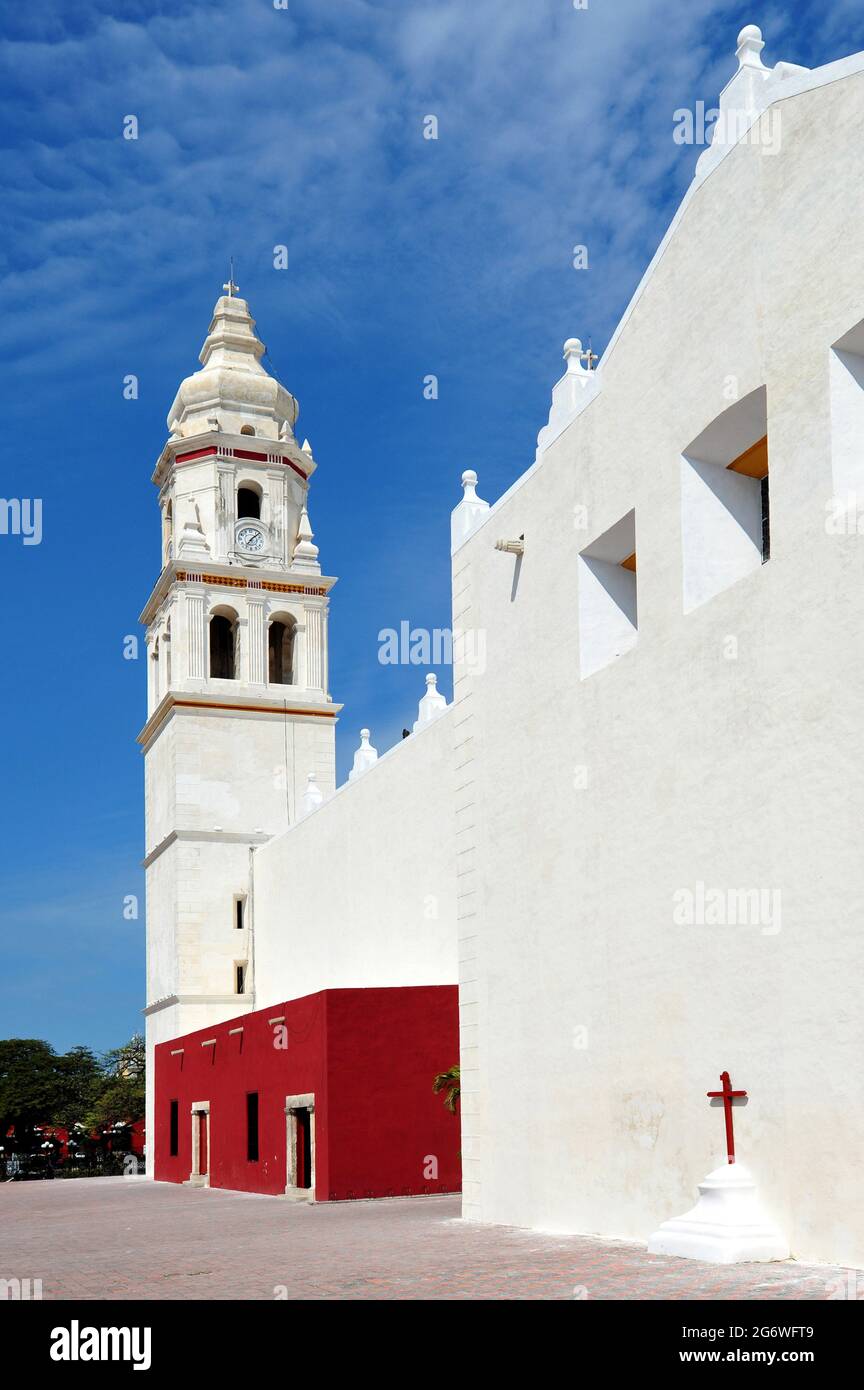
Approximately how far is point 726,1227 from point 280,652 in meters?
27.4

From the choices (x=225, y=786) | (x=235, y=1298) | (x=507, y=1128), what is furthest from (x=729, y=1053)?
(x=225, y=786)

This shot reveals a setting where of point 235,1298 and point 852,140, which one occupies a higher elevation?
point 852,140

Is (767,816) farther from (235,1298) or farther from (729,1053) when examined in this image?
(235,1298)

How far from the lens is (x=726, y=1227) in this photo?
919 cm

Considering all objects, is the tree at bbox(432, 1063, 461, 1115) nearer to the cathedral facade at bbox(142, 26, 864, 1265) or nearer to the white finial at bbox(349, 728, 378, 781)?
the cathedral facade at bbox(142, 26, 864, 1265)

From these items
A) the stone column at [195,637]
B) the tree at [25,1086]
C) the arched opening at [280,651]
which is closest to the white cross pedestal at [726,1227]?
the stone column at [195,637]

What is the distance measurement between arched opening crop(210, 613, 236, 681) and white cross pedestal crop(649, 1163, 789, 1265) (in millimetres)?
26435

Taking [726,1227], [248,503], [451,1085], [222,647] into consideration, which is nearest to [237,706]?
[222,647]

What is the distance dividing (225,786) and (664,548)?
75.4ft

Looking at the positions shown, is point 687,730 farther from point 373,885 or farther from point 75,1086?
point 75,1086

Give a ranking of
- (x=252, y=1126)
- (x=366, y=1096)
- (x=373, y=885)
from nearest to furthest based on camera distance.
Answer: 1. (x=366, y=1096)
2. (x=252, y=1126)
3. (x=373, y=885)

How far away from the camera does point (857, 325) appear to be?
8.88 metres

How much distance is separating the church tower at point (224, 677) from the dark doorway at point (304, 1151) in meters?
11.7

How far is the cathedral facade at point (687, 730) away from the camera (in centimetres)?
898
